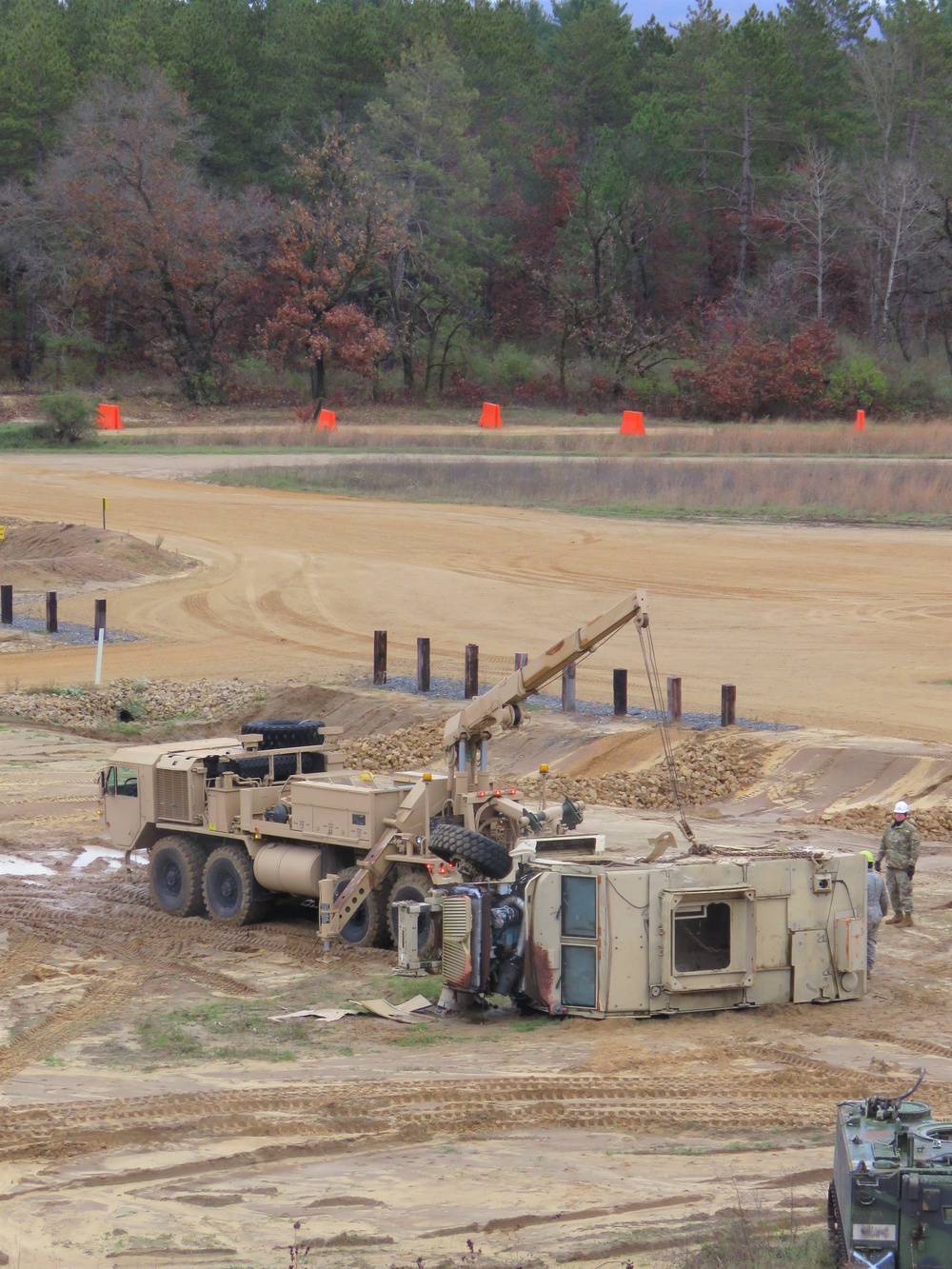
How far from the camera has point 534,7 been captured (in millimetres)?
140375

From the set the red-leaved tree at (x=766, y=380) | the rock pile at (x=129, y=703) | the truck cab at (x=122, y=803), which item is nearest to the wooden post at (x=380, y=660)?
the rock pile at (x=129, y=703)

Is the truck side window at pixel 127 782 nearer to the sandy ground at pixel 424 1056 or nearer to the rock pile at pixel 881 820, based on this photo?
the sandy ground at pixel 424 1056

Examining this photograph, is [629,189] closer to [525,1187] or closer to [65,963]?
[65,963]

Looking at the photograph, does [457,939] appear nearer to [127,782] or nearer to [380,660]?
[127,782]

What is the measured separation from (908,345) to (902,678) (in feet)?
173

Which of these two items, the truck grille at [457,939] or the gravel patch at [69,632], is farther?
the gravel patch at [69,632]

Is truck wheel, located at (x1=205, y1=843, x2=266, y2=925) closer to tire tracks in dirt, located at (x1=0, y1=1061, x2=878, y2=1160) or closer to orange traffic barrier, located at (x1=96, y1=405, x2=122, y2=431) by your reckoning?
tire tracks in dirt, located at (x1=0, y1=1061, x2=878, y2=1160)

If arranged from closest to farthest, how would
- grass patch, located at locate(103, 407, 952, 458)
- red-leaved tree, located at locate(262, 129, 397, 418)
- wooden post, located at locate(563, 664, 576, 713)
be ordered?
wooden post, located at locate(563, 664, 576, 713), grass patch, located at locate(103, 407, 952, 458), red-leaved tree, located at locate(262, 129, 397, 418)

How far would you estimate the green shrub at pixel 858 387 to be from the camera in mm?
65812

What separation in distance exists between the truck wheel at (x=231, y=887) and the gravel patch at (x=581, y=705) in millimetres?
6648

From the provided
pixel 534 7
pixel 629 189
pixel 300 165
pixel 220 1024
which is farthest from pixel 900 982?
pixel 534 7

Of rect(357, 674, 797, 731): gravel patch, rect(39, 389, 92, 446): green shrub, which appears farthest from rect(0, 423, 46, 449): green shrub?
rect(357, 674, 797, 731): gravel patch

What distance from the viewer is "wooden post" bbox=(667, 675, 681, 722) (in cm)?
2286

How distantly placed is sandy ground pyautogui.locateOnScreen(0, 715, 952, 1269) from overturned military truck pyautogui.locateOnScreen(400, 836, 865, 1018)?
0.22m
